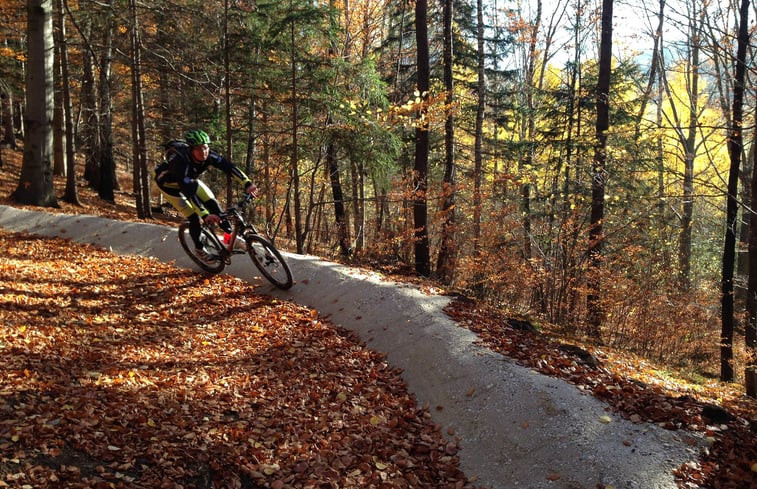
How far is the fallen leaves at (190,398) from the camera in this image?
3.78 meters

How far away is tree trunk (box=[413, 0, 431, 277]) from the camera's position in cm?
1196

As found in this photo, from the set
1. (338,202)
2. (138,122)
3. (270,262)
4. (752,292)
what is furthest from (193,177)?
(752,292)

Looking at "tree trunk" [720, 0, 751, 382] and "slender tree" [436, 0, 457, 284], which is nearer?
"tree trunk" [720, 0, 751, 382]

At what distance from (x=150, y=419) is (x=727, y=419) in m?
5.49

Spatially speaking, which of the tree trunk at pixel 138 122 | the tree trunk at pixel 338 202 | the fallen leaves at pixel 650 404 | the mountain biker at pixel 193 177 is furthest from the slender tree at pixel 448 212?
the tree trunk at pixel 138 122

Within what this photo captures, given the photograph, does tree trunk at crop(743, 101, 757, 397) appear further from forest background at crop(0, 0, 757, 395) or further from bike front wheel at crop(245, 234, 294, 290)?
bike front wheel at crop(245, 234, 294, 290)

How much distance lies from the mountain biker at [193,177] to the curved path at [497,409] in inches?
89.3

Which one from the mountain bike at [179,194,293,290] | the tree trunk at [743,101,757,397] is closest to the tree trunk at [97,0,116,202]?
the mountain bike at [179,194,293,290]

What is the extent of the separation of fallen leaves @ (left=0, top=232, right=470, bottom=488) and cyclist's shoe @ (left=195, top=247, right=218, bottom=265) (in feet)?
2.86

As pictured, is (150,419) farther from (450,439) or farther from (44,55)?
(44,55)

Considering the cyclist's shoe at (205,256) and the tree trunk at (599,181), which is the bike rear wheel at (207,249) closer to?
the cyclist's shoe at (205,256)

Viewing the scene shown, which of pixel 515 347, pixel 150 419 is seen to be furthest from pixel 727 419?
pixel 150 419

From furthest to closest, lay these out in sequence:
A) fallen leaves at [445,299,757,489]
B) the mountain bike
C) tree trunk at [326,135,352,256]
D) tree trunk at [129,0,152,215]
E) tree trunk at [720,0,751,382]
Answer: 1. tree trunk at [326,135,352,256]
2. tree trunk at [129,0,152,215]
3. tree trunk at [720,0,751,382]
4. the mountain bike
5. fallen leaves at [445,299,757,489]

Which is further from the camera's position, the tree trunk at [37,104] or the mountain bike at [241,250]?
the tree trunk at [37,104]
